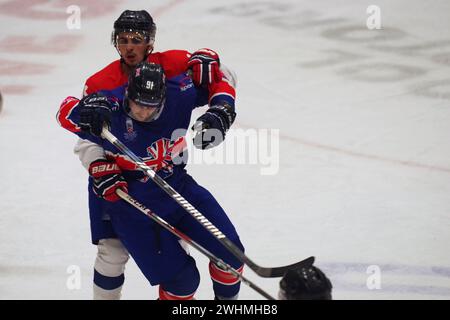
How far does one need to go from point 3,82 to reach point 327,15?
308cm

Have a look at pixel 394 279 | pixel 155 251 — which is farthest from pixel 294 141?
pixel 155 251

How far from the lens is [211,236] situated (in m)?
3.83

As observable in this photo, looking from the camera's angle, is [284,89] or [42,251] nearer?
[42,251]

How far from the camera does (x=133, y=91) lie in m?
3.62

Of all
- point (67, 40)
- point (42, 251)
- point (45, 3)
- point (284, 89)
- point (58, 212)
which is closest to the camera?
point (42, 251)

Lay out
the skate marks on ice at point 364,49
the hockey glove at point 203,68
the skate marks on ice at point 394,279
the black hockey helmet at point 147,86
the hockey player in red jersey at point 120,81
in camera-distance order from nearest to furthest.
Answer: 1. the black hockey helmet at point 147,86
2. the hockey player in red jersey at point 120,81
3. the hockey glove at point 203,68
4. the skate marks on ice at point 394,279
5. the skate marks on ice at point 364,49

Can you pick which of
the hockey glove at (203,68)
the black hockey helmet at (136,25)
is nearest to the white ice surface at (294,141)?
the hockey glove at (203,68)

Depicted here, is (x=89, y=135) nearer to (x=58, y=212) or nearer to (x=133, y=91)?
(x=133, y=91)

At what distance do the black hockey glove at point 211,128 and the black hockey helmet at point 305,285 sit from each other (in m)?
0.76

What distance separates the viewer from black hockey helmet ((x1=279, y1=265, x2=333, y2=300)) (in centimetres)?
321

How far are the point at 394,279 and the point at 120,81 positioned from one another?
68.8 inches

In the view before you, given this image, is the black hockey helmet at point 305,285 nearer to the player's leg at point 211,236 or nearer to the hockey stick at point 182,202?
the hockey stick at point 182,202

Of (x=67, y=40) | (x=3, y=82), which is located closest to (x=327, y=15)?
(x=67, y=40)

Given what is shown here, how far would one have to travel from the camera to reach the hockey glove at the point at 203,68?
13.1 ft
